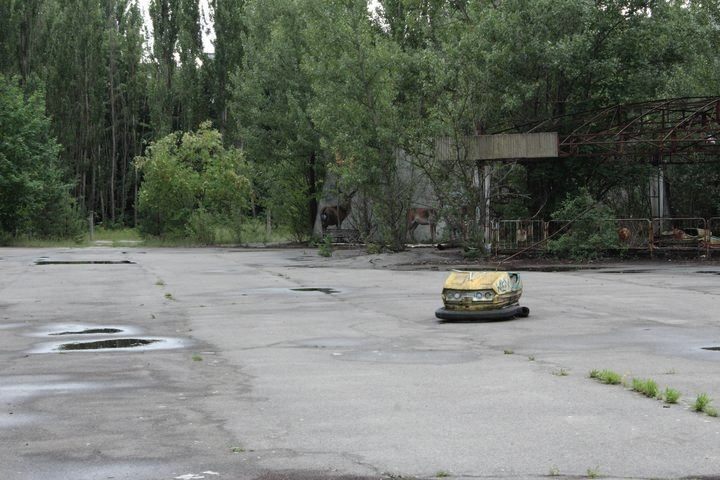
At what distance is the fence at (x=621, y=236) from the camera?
115 ft

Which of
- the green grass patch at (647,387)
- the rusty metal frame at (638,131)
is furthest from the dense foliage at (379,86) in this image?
the green grass patch at (647,387)

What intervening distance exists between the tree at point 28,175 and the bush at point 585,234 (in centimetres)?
3421

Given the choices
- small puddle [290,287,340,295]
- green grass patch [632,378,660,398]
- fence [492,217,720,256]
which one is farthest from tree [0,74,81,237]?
green grass patch [632,378,660,398]

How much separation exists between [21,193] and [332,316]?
43.9 meters

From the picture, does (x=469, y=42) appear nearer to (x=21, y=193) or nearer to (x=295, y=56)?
(x=295, y=56)

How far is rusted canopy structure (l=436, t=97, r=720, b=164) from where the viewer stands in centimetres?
3531

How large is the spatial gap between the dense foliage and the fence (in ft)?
4.26

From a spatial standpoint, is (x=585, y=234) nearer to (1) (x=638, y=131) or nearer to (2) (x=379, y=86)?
(1) (x=638, y=131)

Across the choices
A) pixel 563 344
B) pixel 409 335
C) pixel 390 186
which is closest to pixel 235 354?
pixel 409 335

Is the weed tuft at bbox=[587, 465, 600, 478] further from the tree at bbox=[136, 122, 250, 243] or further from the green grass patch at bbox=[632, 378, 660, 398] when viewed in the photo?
the tree at bbox=[136, 122, 250, 243]

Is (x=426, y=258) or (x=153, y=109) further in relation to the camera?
(x=153, y=109)

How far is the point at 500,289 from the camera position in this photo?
1691 centimetres

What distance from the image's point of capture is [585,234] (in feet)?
116

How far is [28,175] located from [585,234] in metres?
35.9
